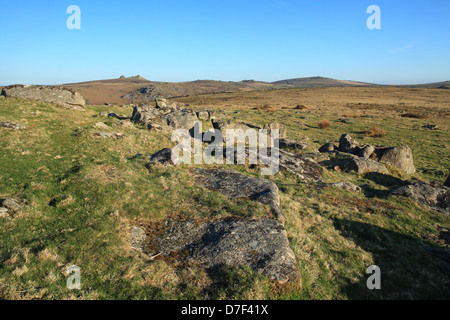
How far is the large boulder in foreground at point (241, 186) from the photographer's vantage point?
12039mm

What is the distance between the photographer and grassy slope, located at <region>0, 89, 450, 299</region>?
6.96m

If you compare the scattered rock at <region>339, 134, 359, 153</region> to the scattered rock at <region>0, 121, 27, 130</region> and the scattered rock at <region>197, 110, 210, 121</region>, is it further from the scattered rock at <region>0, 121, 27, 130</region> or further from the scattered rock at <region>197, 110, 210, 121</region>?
the scattered rock at <region>0, 121, 27, 130</region>

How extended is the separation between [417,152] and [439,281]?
89.1 feet

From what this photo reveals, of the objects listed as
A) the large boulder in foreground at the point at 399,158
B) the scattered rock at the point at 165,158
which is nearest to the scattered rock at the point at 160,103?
the scattered rock at the point at 165,158

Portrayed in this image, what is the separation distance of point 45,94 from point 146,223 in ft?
81.5

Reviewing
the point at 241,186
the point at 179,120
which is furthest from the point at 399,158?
the point at 179,120

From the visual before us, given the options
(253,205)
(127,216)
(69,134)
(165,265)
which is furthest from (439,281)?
(69,134)

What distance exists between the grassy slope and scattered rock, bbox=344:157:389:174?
0.97m

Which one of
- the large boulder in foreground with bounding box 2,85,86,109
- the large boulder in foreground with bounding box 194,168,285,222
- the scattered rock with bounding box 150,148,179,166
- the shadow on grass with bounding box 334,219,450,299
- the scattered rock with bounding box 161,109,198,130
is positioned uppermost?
the large boulder in foreground with bounding box 2,85,86,109

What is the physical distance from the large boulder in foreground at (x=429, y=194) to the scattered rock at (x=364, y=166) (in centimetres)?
482

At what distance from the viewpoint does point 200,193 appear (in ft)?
42.0

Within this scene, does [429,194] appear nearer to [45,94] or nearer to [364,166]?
[364,166]

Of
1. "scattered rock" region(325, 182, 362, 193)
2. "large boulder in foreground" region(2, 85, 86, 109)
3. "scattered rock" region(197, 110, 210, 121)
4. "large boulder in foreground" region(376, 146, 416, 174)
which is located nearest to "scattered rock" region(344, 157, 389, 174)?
"large boulder in foreground" region(376, 146, 416, 174)

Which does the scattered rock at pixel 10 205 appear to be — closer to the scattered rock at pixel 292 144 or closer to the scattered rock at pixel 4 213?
the scattered rock at pixel 4 213
